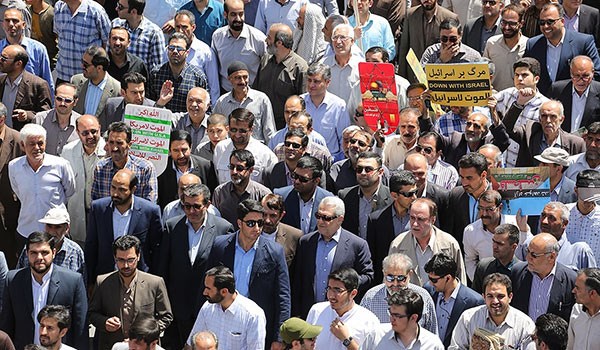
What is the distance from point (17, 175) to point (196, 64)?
3.35 metres

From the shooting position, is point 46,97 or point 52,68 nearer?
point 46,97

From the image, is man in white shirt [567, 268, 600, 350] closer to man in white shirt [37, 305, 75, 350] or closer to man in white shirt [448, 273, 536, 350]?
man in white shirt [448, 273, 536, 350]

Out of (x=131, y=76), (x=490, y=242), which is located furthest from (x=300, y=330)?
(x=131, y=76)

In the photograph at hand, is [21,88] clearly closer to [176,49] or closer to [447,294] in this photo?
[176,49]

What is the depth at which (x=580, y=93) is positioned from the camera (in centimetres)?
1631

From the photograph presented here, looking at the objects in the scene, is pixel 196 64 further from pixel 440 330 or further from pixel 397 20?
pixel 440 330

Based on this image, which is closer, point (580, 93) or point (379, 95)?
point (379, 95)

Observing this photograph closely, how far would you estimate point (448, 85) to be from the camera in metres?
15.2

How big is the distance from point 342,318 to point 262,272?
1148mm

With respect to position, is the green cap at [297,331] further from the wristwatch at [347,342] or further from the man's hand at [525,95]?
the man's hand at [525,95]

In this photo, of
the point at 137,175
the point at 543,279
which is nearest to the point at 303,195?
the point at 137,175

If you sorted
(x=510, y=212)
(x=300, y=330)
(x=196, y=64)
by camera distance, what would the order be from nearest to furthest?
1. (x=300, y=330)
2. (x=510, y=212)
3. (x=196, y=64)

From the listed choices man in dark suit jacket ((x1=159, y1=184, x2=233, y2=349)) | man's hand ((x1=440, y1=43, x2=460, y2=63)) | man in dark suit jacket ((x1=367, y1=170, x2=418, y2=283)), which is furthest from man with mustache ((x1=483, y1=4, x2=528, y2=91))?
man in dark suit jacket ((x1=159, y1=184, x2=233, y2=349))

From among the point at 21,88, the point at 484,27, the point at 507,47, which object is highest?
the point at 484,27
